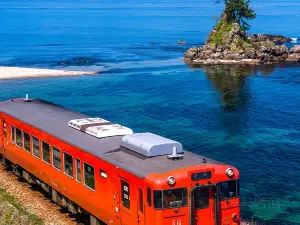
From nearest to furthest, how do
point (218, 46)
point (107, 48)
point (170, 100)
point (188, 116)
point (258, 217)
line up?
point (258, 217) < point (188, 116) < point (170, 100) < point (218, 46) < point (107, 48)

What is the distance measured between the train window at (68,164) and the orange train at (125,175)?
5 cm

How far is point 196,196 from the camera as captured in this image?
1816cm

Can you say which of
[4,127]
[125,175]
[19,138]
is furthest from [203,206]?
[4,127]

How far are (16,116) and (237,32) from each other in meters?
80.1

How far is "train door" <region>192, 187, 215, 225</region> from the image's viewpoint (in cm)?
1816

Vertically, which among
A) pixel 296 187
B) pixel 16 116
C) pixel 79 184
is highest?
pixel 16 116

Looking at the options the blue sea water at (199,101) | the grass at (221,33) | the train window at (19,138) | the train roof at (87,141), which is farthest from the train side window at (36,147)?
the grass at (221,33)

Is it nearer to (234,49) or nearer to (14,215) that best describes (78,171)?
(14,215)

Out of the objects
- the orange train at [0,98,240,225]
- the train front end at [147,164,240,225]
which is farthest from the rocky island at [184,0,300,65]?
the train front end at [147,164,240,225]

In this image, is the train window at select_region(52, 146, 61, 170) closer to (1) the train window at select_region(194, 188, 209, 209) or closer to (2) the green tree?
(1) the train window at select_region(194, 188, 209, 209)

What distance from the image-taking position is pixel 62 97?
69.5m

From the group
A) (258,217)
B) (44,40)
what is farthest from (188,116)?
(44,40)

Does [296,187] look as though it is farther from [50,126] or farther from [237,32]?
[237,32]

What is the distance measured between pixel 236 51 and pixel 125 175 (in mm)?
83544
